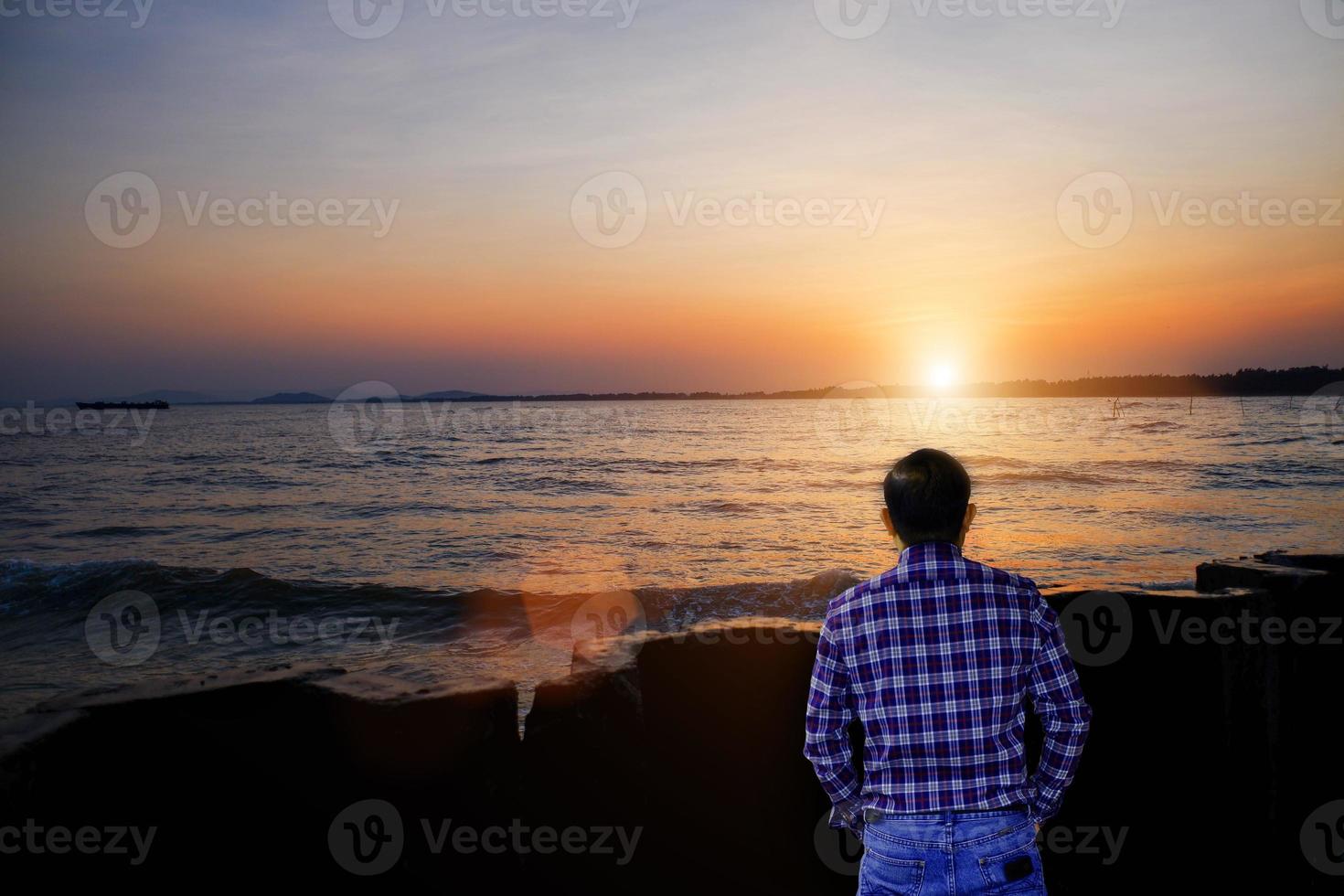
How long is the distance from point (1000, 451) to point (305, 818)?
46097 mm

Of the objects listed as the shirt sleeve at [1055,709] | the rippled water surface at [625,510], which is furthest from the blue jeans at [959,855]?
the rippled water surface at [625,510]

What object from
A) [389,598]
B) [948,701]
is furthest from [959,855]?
[389,598]

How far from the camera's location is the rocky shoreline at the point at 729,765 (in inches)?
122

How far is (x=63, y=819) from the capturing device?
2.79 meters

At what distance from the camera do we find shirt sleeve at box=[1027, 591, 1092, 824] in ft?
7.29

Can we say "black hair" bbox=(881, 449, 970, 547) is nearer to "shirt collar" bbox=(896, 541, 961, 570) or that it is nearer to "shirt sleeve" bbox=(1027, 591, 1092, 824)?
"shirt collar" bbox=(896, 541, 961, 570)

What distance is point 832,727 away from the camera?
230 centimetres

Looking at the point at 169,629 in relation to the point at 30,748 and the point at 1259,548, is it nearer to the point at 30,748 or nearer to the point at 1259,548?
the point at 30,748

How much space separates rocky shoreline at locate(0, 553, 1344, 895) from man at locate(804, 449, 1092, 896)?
1.04 meters

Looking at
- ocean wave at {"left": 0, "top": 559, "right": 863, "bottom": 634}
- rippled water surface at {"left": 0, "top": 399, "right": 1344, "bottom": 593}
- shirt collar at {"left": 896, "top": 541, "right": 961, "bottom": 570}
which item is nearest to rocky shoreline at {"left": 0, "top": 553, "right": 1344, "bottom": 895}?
shirt collar at {"left": 896, "top": 541, "right": 961, "bottom": 570}

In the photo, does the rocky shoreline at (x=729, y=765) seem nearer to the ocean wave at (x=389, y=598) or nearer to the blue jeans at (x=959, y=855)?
the blue jeans at (x=959, y=855)

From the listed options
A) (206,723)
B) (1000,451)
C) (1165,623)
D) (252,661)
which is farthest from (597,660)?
(1000,451)

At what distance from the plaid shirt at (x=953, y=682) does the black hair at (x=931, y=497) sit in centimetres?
5

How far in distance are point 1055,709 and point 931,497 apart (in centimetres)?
70
